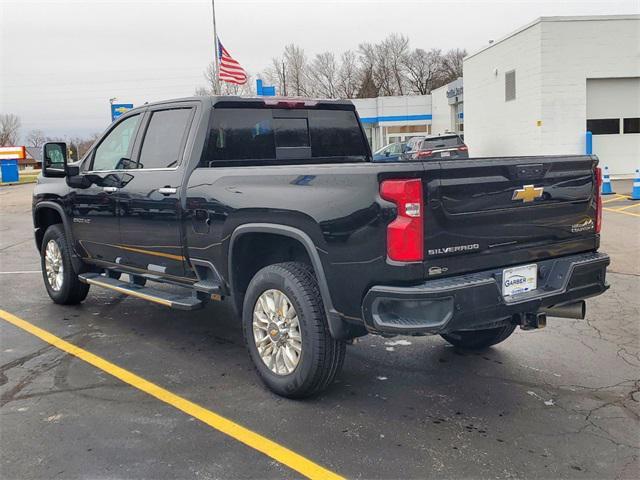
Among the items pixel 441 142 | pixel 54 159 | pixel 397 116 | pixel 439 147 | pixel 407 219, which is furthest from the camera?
pixel 397 116

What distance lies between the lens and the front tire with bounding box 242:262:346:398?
3.90m

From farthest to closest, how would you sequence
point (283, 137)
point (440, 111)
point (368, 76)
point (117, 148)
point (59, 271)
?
point (368, 76)
point (440, 111)
point (59, 271)
point (117, 148)
point (283, 137)

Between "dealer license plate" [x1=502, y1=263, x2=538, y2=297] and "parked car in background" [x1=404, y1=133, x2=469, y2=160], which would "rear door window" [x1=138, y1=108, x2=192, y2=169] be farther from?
"parked car in background" [x1=404, y1=133, x2=469, y2=160]

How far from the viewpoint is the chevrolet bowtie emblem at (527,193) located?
3.84 metres

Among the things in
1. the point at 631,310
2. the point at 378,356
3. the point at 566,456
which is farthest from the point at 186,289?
the point at 631,310

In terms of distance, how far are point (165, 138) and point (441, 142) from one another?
19.1 meters

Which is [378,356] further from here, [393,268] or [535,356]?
[393,268]

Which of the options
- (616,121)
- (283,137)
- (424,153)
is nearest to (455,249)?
(283,137)

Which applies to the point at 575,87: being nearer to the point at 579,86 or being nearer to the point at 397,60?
the point at 579,86

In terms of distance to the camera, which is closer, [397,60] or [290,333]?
[290,333]

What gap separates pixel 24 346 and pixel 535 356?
4.31 m

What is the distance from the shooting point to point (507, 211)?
3.81m

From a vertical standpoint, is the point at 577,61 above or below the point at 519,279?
above

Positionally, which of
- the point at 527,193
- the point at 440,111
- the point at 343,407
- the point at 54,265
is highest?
the point at 440,111
